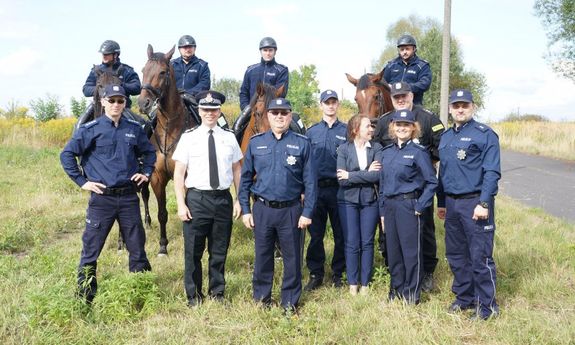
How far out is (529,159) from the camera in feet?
70.5

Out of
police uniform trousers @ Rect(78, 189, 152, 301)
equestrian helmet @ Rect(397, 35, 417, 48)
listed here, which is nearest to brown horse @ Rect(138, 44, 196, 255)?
police uniform trousers @ Rect(78, 189, 152, 301)

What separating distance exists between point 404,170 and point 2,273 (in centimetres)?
469

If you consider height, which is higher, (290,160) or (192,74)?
(192,74)

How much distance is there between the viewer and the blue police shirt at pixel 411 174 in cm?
474

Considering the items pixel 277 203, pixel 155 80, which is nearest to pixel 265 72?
pixel 155 80

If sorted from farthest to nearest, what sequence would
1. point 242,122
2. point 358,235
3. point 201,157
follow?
1. point 242,122
2. point 358,235
3. point 201,157

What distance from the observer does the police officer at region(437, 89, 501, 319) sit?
449 centimetres

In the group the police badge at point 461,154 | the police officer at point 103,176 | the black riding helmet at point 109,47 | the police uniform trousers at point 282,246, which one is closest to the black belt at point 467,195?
the police badge at point 461,154

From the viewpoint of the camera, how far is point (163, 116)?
7.13m

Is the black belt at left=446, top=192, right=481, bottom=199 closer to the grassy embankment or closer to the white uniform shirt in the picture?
the grassy embankment

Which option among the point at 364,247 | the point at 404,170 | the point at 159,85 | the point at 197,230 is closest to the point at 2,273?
the point at 197,230

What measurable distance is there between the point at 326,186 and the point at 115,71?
3.74 m

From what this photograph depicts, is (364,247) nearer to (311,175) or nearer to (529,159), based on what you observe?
(311,175)

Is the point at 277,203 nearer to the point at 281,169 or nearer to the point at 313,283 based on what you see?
the point at 281,169
